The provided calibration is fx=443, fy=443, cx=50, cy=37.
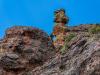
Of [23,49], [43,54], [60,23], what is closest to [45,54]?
[43,54]

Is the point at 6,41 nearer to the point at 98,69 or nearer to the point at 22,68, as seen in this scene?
the point at 22,68

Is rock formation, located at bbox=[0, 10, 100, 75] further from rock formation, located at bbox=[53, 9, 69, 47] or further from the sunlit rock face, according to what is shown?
rock formation, located at bbox=[53, 9, 69, 47]

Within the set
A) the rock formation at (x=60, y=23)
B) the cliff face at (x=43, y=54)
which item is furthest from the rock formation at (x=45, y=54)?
the rock formation at (x=60, y=23)

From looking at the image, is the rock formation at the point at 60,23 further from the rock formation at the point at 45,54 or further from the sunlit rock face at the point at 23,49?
the rock formation at the point at 45,54

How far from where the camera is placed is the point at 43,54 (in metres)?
25.2

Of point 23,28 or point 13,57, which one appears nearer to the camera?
point 13,57

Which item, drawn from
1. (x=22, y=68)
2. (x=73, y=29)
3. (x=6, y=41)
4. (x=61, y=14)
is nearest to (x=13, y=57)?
(x=22, y=68)

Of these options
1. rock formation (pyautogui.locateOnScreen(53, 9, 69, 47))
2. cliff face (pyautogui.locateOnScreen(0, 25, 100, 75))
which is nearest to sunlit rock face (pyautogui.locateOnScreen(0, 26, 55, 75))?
cliff face (pyautogui.locateOnScreen(0, 25, 100, 75))

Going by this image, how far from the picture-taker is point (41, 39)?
26.8 meters

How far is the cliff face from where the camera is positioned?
17.5 metres

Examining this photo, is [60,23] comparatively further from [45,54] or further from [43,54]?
[43,54]

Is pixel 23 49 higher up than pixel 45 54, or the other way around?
pixel 23 49

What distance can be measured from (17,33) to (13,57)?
122 inches

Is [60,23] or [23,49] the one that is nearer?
[23,49]
